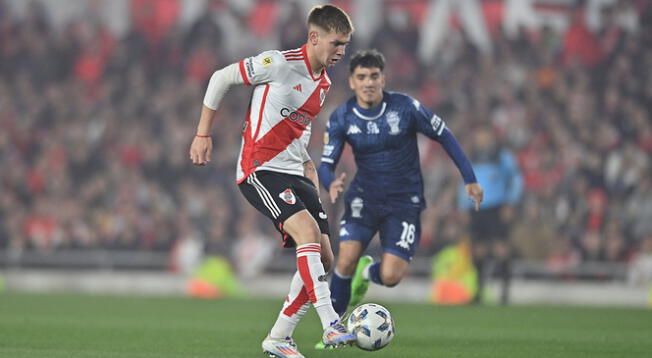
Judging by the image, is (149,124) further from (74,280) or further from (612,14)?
(612,14)

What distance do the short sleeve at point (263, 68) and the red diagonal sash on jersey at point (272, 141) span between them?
14 cm

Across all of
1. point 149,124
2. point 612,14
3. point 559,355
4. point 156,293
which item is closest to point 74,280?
point 156,293

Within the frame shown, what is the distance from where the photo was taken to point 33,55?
22.8 m

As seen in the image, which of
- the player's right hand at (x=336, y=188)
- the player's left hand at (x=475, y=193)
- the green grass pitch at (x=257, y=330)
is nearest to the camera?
the green grass pitch at (x=257, y=330)

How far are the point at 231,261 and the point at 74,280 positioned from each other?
2734 millimetres

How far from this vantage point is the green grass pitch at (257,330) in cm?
776

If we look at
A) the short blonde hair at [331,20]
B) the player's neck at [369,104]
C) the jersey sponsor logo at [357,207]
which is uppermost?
the short blonde hair at [331,20]

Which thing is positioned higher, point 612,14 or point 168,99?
point 612,14

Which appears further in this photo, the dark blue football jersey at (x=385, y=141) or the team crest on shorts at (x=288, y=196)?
the dark blue football jersey at (x=385, y=141)

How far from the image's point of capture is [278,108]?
280 inches

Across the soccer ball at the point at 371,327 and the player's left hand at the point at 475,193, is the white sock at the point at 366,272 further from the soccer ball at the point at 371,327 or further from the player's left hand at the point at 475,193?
the soccer ball at the point at 371,327

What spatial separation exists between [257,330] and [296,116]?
3.41m

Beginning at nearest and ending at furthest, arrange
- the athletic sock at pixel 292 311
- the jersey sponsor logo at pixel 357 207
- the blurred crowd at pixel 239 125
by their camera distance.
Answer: the athletic sock at pixel 292 311 < the jersey sponsor logo at pixel 357 207 < the blurred crowd at pixel 239 125

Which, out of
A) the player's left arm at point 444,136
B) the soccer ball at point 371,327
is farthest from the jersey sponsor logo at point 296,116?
the player's left arm at point 444,136
